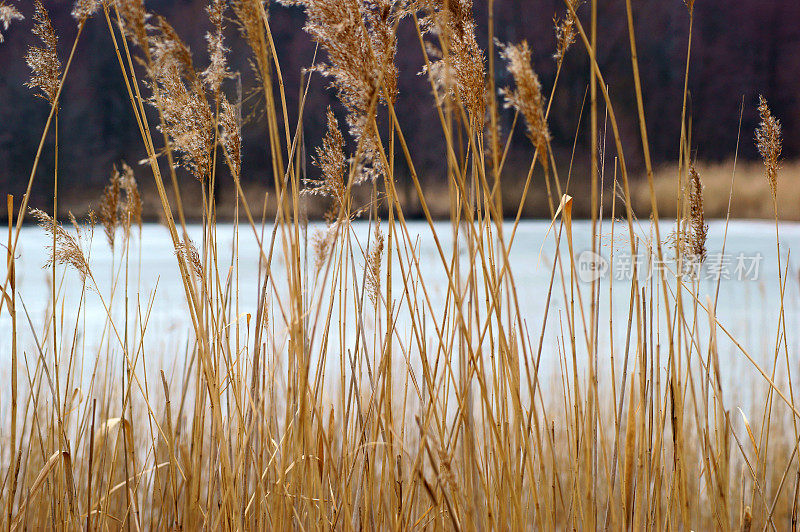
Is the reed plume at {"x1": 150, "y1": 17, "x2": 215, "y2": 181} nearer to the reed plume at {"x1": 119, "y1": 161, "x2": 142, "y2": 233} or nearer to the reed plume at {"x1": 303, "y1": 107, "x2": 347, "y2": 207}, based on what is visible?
the reed plume at {"x1": 303, "y1": 107, "x2": 347, "y2": 207}

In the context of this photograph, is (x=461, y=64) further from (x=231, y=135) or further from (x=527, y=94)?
(x=231, y=135)

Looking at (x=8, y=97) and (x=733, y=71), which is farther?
(x=8, y=97)

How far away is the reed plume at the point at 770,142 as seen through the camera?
2.64ft

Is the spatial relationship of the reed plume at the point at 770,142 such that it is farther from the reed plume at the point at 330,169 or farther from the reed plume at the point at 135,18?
the reed plume at the point at 135,18

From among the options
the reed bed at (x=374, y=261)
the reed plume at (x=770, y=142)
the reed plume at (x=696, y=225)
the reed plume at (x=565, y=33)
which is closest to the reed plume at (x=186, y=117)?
the reed bed at (x=374, y=261)

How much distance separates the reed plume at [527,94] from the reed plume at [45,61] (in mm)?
519

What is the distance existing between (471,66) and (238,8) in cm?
20

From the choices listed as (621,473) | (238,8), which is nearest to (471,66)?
(238,8)

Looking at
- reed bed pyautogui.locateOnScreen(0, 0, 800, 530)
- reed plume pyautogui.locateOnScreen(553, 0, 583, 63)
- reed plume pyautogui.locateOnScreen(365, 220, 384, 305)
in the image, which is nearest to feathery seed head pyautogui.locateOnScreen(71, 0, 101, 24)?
reed bed pyautogui.locateOnScreen(0, 0, 800, 530)

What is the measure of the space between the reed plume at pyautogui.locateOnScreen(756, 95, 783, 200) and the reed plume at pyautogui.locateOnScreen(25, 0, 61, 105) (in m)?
0.86

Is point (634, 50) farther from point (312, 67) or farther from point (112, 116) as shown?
point (112, 116)

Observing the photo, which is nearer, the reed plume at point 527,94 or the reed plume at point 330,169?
the reed plume at point 527,94

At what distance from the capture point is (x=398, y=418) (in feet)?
3.17

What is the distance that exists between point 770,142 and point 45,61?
2.88ft
